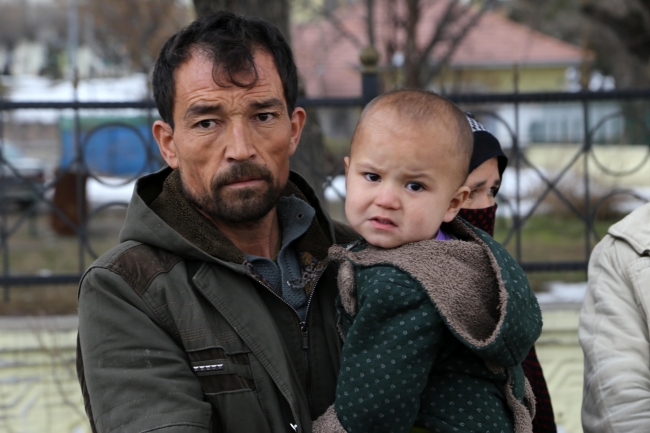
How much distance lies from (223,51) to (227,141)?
0.75ft

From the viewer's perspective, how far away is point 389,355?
1806 millimetres

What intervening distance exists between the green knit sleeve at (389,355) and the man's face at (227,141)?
1.46ft

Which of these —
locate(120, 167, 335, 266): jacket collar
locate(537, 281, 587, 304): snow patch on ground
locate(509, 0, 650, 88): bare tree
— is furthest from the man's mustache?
locate(537, 281, 587, 304): snow patch on ground

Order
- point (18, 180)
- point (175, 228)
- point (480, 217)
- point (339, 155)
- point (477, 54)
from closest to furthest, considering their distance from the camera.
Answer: point (175, 228)
point (480, 217)
point (18, 180)
point (339, 155)
point (477, 54)

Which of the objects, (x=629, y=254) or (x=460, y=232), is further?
(x=629, y=254)

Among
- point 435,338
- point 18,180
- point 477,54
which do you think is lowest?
point 477,54

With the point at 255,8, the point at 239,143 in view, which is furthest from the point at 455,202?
the point at 255,8

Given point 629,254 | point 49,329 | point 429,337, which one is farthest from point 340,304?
point 49,329

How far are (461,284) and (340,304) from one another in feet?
1.07

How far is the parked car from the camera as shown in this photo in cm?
458

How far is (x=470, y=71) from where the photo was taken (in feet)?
61.2

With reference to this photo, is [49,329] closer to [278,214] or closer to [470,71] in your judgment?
[278,214]

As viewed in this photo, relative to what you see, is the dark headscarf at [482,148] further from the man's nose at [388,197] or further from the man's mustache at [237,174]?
the man's mustache at [237,174]

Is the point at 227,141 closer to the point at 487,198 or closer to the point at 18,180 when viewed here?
the point at 487,198
